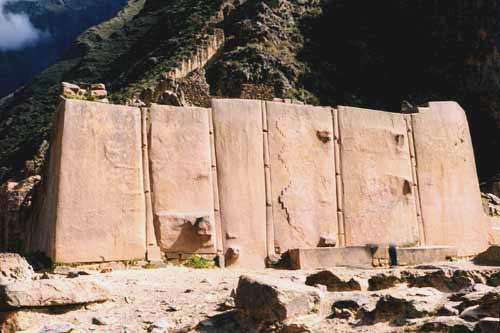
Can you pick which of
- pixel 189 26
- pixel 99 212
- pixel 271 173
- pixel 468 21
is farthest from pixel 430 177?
pixel 189 26

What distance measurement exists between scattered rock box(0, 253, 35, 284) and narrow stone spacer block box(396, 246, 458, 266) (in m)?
5.89

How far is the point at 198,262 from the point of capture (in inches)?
421

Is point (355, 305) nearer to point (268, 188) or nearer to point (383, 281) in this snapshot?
point (383, 281)

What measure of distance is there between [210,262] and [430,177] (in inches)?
204

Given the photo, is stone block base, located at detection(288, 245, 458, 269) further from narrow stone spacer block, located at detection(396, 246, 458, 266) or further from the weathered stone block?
the weathered stone block

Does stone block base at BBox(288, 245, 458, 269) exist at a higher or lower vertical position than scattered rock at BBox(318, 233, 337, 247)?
lower

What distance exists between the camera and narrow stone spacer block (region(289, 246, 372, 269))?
10.9 m

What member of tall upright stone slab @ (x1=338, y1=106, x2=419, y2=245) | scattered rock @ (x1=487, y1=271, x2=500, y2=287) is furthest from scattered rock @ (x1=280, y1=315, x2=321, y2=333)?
tall upright stone slab @ (x1=338, y1=106, x2=419, y2=245)

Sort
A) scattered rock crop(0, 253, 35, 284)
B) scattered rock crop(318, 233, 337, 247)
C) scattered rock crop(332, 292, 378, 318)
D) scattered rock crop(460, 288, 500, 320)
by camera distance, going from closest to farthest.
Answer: scattered rock crop(460, 288, 500, 320) → scattered rock crop(332, 292, 378, 318) → scattered rock crop(0, 253, 35, 284) → scattered rock crop(318, 233, 337, 247)

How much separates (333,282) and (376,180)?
5.63 meters

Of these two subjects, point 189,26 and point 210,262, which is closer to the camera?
point 210,262

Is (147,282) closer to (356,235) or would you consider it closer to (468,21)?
(356,235)

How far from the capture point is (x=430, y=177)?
13.4 m

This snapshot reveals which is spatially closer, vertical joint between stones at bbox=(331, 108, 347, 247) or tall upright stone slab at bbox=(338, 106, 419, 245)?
vertical joint between stones at bbox=(331, 108, 347, 247)
